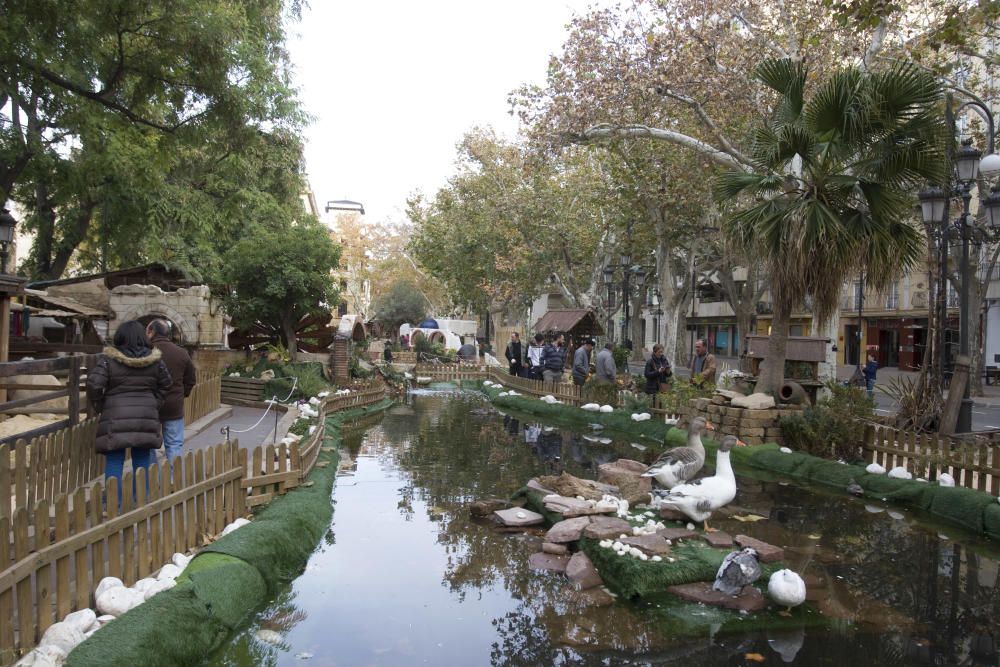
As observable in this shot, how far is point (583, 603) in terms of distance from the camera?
17.5 ft

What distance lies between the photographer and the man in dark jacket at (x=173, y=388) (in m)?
7.07

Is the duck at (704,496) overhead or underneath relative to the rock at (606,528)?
overhead

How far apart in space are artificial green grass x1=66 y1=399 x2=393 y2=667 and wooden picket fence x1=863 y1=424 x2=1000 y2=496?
7.27 meters

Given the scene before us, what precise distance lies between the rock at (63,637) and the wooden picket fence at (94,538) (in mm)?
73

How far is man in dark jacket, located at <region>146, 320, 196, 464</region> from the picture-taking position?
707cm

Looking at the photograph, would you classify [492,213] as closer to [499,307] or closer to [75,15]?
[499,307]

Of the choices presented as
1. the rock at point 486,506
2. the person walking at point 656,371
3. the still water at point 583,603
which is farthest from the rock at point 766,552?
the person walking at point 656,371

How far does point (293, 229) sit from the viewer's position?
705 inches

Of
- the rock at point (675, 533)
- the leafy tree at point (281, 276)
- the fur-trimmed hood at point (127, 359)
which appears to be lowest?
the rock at point (675, 533)

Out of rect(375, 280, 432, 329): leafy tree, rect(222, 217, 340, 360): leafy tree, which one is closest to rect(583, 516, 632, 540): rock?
rect(222, 217, 340, 360): leafy tree

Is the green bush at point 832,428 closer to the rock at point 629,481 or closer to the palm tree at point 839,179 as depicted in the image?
the palm tree at point 839,179

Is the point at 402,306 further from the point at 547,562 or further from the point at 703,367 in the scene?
Answer: the point at 547,562

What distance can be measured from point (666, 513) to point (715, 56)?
33.6 ft

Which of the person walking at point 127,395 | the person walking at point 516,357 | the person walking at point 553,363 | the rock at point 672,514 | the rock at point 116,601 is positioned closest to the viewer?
the rock at point 116,601
